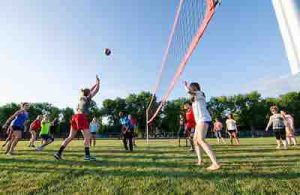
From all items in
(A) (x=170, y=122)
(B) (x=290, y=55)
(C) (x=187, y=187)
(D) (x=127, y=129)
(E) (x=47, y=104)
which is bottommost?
(C) (x=187, y=187)

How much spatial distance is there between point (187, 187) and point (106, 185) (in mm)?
1264

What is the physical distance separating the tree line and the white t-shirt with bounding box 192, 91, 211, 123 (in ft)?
242

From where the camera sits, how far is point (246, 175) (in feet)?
16.4

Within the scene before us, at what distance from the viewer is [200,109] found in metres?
6.16

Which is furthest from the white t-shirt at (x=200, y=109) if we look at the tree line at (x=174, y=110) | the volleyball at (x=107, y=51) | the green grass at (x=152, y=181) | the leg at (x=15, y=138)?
the tree line at (x=174, y=110)

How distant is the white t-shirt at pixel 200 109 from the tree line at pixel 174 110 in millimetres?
73710

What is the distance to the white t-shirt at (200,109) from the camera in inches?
240

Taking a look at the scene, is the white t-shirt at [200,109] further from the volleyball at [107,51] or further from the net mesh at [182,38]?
the volleyball at [107,51]

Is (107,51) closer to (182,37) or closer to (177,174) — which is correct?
(182,37)

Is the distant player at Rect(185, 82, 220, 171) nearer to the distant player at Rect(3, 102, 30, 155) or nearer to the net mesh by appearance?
the net mesh

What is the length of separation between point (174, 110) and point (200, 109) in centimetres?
7692

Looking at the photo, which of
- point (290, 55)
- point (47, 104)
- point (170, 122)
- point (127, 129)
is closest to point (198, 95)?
point (290, 55)

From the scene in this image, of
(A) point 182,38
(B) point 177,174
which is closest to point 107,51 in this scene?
(A) point 182,38

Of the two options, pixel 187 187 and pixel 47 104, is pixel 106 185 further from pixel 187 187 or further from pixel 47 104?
pixel 47 104
